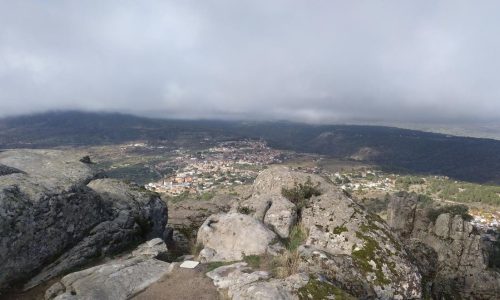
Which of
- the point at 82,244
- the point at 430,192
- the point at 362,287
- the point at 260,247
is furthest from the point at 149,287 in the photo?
the point at 430,192

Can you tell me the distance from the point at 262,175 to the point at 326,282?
12.1 m

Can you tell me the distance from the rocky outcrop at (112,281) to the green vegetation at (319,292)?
18.2 feet

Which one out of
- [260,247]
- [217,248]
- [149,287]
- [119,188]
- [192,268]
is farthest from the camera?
[119,188]

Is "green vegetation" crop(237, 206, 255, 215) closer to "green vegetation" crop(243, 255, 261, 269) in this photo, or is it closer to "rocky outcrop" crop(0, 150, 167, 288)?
"green vegetation" crop(243, 255, 261, 269)

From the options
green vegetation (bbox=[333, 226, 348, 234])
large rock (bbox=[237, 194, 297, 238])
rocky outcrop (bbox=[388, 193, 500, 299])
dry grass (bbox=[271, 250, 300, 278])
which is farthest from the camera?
rocky outcrop (bbox=[388, 193, 500, 299])

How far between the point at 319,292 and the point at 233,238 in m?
6.09

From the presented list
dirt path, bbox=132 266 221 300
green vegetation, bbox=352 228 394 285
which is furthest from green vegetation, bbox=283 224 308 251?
dirt path, bbox=132 266 221 300

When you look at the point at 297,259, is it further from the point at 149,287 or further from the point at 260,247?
the point at 149,287

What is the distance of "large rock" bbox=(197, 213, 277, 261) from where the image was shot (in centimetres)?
1525

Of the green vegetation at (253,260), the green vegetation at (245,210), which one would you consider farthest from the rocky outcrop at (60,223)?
the green vegetation at (253,260)

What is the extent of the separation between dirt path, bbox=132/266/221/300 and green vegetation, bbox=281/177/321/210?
7386mm

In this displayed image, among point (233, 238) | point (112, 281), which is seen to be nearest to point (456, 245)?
point (233, 238)

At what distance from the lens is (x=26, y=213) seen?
14.1m

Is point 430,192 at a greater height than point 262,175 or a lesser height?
lesser
